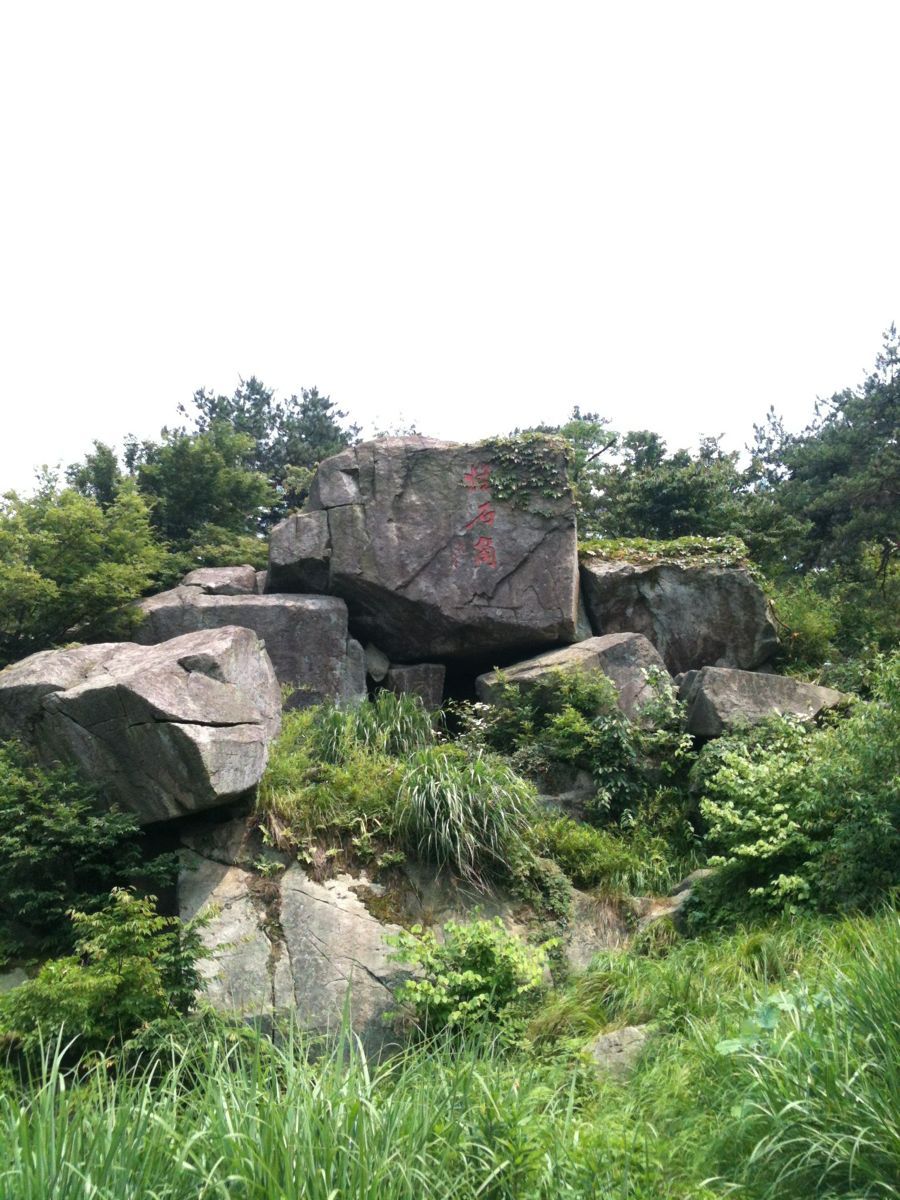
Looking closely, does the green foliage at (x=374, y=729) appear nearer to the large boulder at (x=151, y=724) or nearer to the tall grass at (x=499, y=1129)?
the large boulder at (x=151, y=724)

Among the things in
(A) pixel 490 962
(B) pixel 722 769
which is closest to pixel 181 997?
(A) pixel 490 962

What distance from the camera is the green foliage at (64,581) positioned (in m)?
10.9

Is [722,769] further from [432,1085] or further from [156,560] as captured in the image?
[156,560]

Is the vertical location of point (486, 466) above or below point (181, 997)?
above

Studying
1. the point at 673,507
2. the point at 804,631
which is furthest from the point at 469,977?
the point at 673,507

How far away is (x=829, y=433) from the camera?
61.9 feet

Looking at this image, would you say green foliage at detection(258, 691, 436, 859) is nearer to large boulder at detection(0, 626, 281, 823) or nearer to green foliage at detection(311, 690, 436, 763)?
green foliage at detection(311, 690, 436, 763)

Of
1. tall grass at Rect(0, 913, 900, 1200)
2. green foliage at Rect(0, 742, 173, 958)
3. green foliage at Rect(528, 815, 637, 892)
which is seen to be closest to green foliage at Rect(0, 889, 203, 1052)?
green foliage at Rect(0, 742, 173, 958)

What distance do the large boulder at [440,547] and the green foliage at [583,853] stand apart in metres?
3.36

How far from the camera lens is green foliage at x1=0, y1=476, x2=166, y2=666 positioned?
1088cm

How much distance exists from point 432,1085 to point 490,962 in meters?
2.41

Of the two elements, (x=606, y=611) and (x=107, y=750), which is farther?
(x=606, y=611)

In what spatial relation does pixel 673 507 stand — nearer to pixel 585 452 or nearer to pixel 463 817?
pixel 585 452

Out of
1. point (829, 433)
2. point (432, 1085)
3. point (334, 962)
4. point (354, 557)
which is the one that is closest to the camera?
point (432, 1085)
